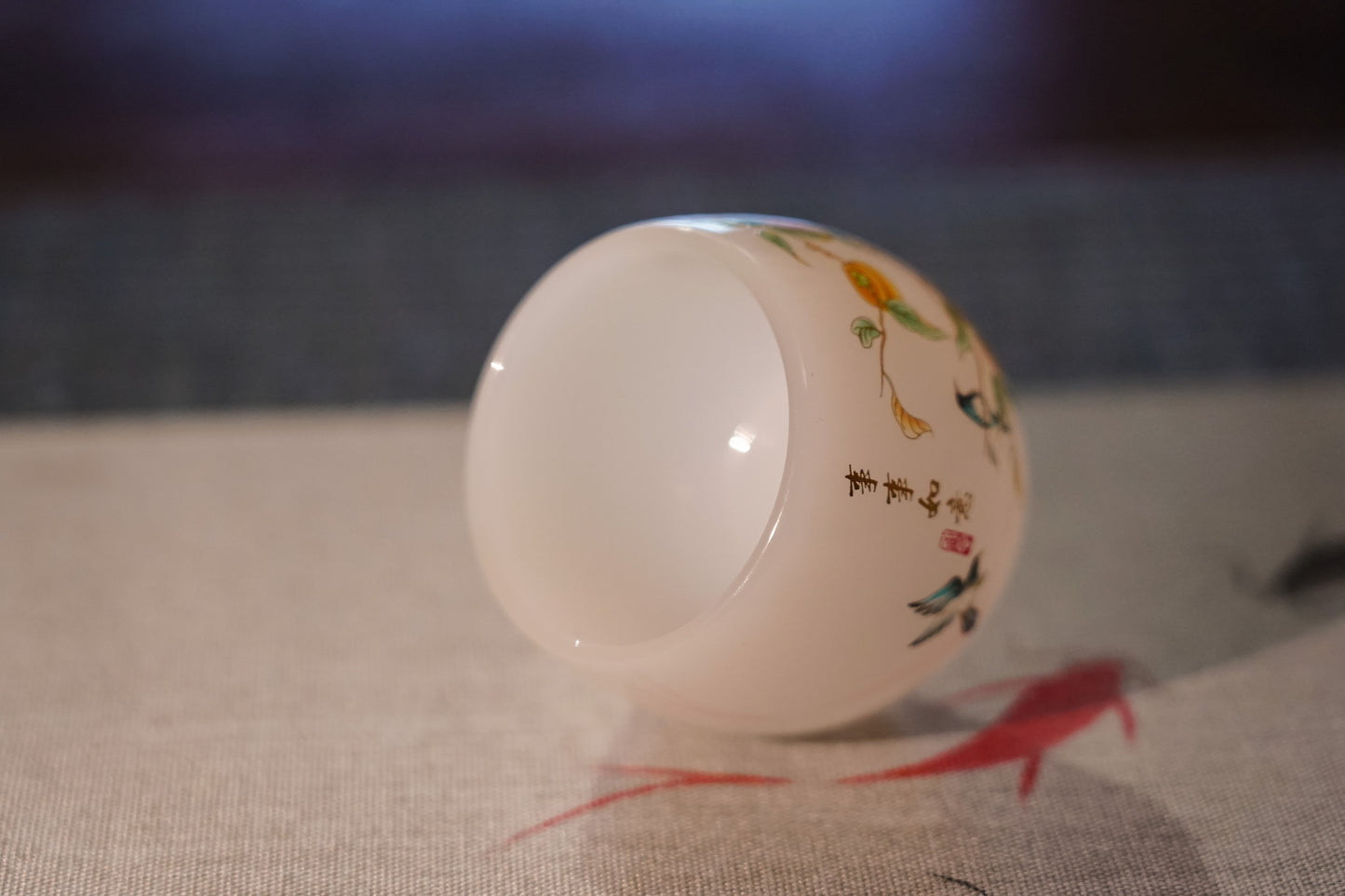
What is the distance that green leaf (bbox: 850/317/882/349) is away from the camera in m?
0.42

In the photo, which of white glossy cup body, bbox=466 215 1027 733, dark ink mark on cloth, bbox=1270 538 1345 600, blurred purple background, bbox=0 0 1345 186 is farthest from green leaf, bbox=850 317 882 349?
blurred purple background, bbox=0 0 1345 186

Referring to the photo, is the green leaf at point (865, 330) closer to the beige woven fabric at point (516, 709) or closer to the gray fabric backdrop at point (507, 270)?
the beige woven fabric at point (516, 709)

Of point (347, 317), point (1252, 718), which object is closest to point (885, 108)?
point (347, 317)

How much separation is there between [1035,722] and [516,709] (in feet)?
0.75

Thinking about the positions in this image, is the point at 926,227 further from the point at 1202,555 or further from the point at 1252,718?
the point at 1252,718

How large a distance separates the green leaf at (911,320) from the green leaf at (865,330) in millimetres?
16

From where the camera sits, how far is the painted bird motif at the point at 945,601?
0.43 meters

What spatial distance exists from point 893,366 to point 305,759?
0.29 metres

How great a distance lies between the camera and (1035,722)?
0.50 m

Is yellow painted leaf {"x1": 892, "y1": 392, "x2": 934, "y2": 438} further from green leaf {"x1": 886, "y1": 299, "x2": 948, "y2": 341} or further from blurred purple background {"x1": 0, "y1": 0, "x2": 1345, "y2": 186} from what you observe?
blurred purple background {"x1": 0, "y1": 0, "x2": 1345, "y2": 186}

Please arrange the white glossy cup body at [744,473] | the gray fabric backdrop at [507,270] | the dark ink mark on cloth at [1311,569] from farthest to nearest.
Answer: the gray fabric backdrop at [507,270]
the dark ink mark on cloth at [1311,569]
the white glossy cup body at [744,473]

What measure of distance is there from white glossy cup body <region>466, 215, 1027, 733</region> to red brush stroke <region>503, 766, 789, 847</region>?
3 cm

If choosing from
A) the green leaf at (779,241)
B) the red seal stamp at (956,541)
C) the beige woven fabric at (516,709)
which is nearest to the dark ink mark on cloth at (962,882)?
the beige woven fabric at (516,709)

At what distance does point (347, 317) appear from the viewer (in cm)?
80
